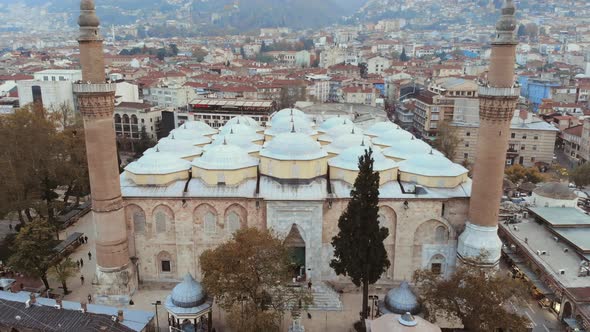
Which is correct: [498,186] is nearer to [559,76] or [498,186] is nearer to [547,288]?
[547,288]

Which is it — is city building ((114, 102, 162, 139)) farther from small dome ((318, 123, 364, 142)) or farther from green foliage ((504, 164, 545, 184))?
green foliage ((504, 164, 545, 184))

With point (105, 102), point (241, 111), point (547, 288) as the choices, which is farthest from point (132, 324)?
point (241, 111)

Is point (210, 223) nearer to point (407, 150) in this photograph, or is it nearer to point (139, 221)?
point (139, 221)

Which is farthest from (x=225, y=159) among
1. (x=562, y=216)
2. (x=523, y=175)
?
(x=523, y=175)

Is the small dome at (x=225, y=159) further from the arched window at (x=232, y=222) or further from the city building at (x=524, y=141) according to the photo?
the city building at (x=524, y=141)

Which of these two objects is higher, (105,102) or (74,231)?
(105,102)

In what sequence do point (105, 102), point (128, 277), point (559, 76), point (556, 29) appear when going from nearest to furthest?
1. point (105, 102)
2. point (128, 277)
3. point (559, 76)
4. point (556, 29)
